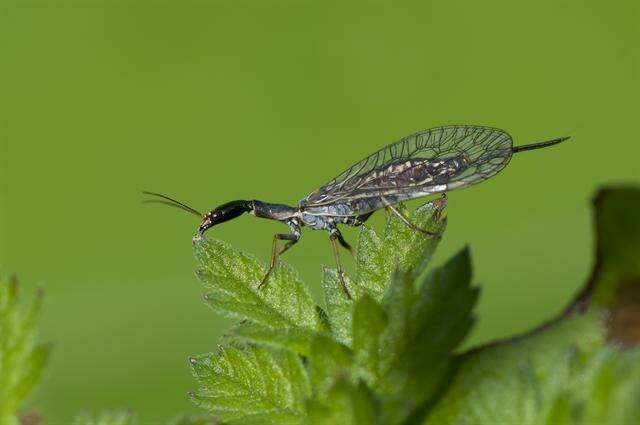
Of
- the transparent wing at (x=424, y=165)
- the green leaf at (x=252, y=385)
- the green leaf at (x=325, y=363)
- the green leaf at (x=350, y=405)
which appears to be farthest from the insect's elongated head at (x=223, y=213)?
the green leaf at (x=350, y=405)

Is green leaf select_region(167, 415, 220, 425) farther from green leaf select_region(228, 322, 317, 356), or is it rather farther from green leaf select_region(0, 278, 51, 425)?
green leaf select_region(0, 278, 51, 425)

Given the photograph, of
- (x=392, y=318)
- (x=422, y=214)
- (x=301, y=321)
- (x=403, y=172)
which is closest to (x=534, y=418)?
(x=392, y=318)

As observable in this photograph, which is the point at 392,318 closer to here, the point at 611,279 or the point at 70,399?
the point at 611,279

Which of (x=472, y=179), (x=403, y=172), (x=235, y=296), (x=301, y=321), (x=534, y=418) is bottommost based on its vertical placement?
(x=534, y=418)

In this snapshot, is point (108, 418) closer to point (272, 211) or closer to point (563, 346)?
point (563, 346)

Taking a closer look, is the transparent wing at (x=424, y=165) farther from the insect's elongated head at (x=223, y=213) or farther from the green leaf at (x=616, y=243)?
the green leaf at (x=616, y=243)

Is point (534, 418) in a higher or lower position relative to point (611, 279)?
lower

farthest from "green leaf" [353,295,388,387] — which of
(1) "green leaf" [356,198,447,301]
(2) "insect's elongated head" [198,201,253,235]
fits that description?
(2) "insect's elongated head" [198,201,253,235]
